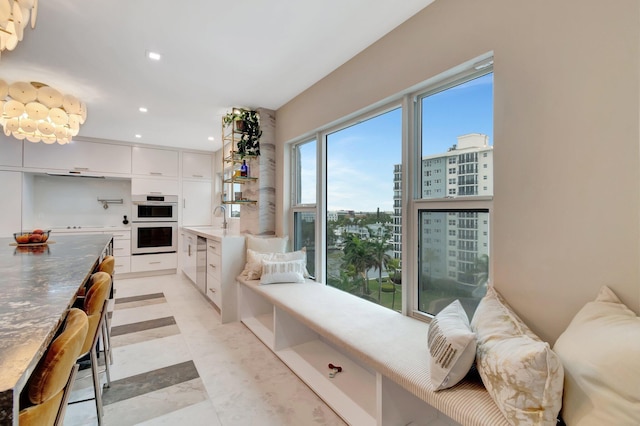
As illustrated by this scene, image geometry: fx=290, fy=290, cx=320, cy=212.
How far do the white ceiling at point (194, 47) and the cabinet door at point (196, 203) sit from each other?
2296mm

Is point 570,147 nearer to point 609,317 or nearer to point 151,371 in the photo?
point 609,317

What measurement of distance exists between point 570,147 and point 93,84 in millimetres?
3811

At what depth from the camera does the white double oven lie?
504 centimetres

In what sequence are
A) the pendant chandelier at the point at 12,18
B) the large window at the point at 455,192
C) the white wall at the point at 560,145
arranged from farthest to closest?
the large window at the point at 455,192, the pendant chandelier at the point at 12,18, the white wall at the point at 560,145

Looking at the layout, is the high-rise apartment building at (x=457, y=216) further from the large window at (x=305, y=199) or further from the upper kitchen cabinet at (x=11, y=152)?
the upper kitchen cabinet at (x=11, y=152)

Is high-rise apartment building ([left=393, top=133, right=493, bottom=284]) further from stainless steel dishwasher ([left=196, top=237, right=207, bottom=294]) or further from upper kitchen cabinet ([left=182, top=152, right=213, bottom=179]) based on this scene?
upper kitchen cabinet ([left=182, top=152, right=213, bottom=179])

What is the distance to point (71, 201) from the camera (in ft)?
16.6

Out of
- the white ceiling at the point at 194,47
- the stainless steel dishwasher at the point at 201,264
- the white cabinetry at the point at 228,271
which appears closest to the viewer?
the white ceiling at the point at 194,47

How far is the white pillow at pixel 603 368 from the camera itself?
2.61 feet

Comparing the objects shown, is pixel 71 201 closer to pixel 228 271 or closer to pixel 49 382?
pixel 228 271

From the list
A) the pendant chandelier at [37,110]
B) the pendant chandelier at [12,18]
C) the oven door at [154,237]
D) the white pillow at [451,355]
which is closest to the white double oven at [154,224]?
the oven door at [154,237]

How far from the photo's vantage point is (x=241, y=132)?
345 centimetres

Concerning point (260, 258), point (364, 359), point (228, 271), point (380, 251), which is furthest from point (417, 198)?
point (228, 271)

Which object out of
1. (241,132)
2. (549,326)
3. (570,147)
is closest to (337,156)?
(241,132)
